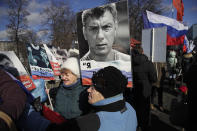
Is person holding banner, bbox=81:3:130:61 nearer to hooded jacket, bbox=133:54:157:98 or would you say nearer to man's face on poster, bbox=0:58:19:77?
man's face on poster, bbox=0:58:19:77

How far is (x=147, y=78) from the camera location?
3.19m

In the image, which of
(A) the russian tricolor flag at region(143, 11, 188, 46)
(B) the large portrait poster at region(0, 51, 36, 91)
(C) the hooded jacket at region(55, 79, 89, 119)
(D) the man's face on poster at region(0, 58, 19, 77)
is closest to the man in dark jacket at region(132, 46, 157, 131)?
(A) the russian tricolor flag at region(143, 11, 188, 46)

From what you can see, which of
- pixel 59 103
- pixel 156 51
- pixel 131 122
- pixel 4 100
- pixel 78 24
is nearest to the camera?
pixel 4 100

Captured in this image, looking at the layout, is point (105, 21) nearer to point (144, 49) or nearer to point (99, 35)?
point (99, 35)

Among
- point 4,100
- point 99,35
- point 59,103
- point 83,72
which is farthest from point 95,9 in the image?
point 4,100

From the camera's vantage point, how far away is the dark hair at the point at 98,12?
5.71 feet

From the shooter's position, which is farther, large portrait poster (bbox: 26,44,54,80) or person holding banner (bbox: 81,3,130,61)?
large portrait poster (bbox: 26,44,54,80)

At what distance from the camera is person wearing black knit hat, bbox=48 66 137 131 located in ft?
3.05

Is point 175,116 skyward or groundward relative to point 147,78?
groundward

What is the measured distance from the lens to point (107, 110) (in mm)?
1061

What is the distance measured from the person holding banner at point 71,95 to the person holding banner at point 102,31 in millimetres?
411

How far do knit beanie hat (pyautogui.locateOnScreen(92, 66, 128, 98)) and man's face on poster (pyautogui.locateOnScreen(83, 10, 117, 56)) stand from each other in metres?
0.71

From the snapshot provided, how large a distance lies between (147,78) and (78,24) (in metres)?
2.05

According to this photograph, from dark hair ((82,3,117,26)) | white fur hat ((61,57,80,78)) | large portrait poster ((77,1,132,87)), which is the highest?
dark hair ((82,3,117,26))
